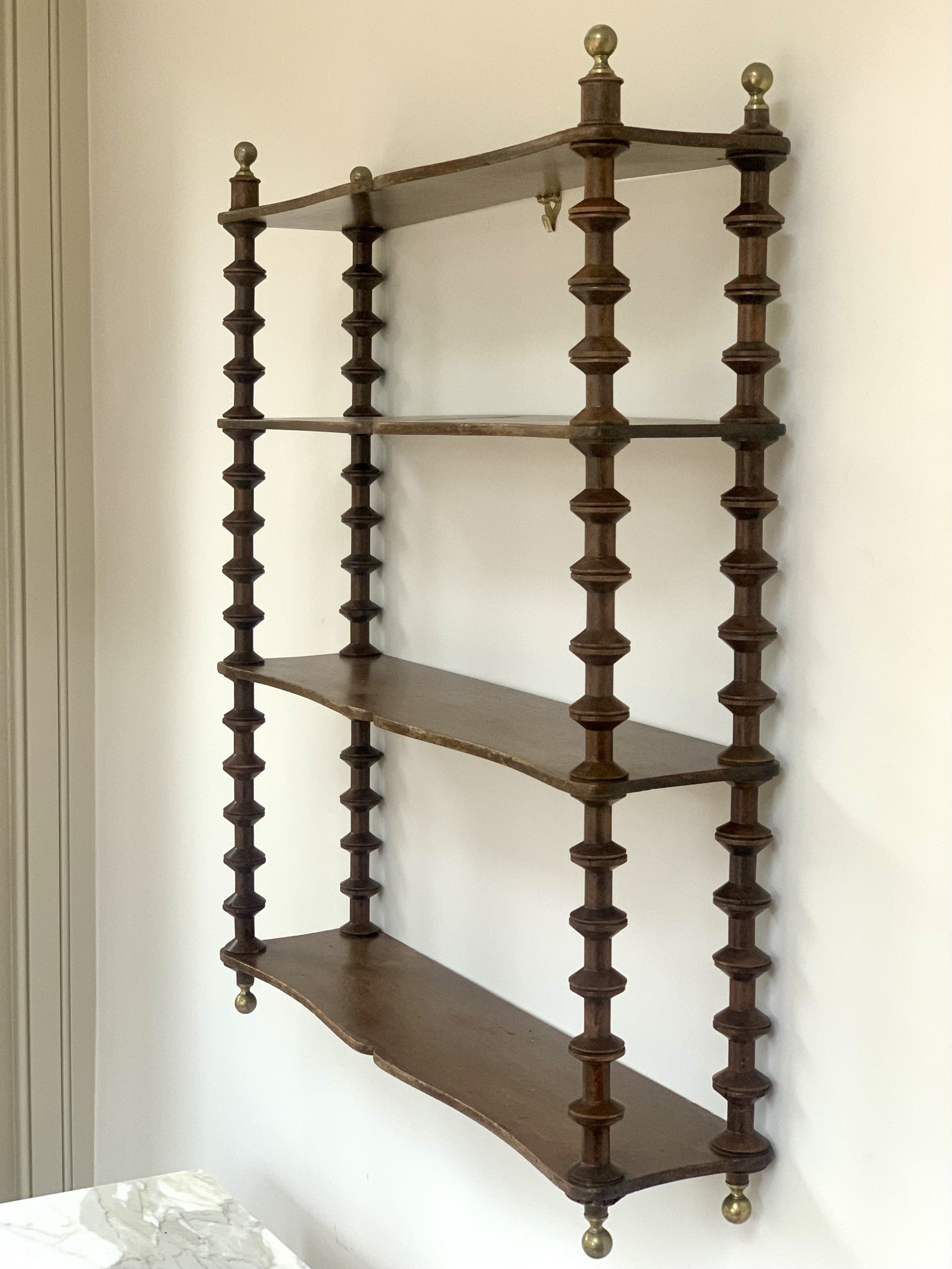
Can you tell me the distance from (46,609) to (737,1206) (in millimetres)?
1797

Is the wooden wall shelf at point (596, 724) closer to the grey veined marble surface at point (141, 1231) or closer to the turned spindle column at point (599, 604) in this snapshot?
the turned spindle column at point (599, 604)

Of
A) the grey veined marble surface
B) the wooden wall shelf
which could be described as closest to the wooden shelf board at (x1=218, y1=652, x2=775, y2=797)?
the wooden wall shelf

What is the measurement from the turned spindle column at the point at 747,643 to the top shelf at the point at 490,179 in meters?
0.04

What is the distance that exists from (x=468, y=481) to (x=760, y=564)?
1.74ft

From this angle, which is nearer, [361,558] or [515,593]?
[515,593]

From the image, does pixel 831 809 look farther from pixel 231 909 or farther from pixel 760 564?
pixel 231 909

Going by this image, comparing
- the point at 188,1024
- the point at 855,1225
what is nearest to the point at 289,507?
the point at 188,1024

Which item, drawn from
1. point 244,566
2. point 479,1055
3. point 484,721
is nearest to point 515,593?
point 484,721

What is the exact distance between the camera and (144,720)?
2.56m

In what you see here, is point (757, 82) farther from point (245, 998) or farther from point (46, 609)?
point (46, 609)

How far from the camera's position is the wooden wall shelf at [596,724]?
3.94ft

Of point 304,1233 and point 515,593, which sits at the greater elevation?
point 515,593

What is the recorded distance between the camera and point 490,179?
4.55 ft

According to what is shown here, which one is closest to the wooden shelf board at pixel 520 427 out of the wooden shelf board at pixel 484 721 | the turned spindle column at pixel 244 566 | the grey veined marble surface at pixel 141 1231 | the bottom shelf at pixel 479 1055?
the turned spindle column at pixel 244 566
